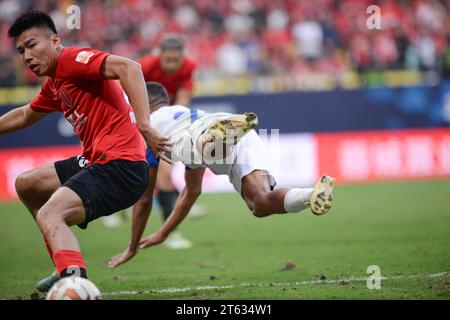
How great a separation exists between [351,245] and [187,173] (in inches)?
117

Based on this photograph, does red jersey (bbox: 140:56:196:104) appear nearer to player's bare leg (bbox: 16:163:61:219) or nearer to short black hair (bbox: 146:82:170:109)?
short black hair (bbox: 146:82:170:109)

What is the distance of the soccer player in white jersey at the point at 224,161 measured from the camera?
620 centimetres

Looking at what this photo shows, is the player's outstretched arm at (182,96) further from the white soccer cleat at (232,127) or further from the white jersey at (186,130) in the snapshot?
the white soccer cleat at (232,127)

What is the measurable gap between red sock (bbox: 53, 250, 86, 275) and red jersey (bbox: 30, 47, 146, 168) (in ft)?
2.70

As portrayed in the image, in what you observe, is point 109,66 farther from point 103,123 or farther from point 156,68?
point 156,68

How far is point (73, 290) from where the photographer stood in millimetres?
5027

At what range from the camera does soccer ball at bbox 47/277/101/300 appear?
5016 millimetres

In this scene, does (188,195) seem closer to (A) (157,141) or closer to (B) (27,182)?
(B) (27,182)

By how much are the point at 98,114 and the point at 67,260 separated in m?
1.24

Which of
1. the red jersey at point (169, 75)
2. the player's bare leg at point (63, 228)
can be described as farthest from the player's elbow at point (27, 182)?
the red jersey at point (169, 75)

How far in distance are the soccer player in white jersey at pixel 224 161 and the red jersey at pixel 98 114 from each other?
706mm

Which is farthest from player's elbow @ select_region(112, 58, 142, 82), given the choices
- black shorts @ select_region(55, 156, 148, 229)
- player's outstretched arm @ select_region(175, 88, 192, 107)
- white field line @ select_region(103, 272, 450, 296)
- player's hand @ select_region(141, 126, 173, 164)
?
player's outstretched arm @ select_region(175, 88, 192, 107)

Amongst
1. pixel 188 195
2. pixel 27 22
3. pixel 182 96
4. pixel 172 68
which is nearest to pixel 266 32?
pixel 182 96
